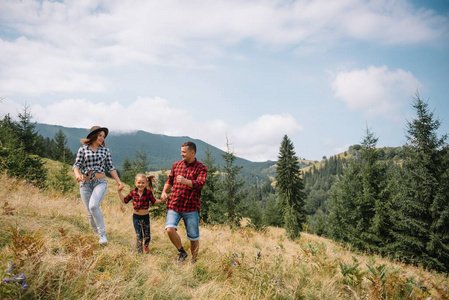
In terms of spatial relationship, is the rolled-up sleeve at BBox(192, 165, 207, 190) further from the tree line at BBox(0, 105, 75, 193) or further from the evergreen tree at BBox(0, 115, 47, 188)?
the evergreen tree at BBox(0, 115, 47, 188)

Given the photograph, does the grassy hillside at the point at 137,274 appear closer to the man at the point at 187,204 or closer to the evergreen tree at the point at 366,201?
the man at the point at 187,204

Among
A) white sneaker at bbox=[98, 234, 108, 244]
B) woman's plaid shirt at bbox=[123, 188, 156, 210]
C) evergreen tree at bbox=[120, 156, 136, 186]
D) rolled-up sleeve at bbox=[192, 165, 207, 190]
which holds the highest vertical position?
rolled-up sleeve at bbox=[192, 165, 207, 190]

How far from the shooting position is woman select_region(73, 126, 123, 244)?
15.0ft

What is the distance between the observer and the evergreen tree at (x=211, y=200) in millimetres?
16417

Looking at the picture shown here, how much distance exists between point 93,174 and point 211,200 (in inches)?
532

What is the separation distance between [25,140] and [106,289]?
3265 centimetres

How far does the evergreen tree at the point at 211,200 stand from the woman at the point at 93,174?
11927 mm

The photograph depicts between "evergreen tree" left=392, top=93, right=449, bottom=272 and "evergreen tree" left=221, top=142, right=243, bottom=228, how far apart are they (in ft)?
34.0

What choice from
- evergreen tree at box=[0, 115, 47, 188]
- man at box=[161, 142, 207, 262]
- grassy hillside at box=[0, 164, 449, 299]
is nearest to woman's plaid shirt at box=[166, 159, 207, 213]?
man at box=[161, 142, 207, 262]

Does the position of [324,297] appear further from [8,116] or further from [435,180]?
[8,116]

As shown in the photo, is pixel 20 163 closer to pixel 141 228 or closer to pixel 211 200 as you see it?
pixel 211 200

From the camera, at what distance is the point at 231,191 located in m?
18.9

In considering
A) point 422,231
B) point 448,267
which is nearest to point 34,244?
point 422,231

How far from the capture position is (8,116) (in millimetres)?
28297
